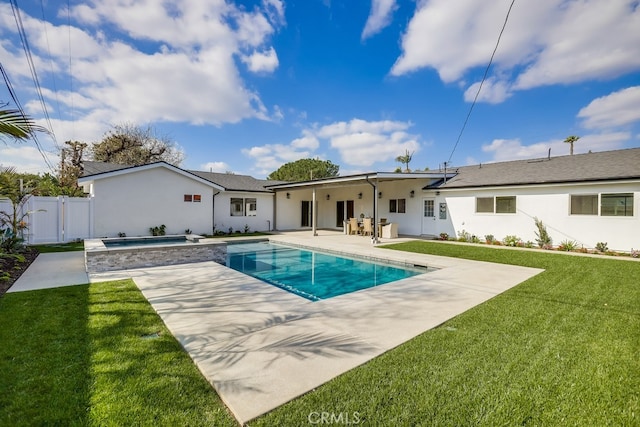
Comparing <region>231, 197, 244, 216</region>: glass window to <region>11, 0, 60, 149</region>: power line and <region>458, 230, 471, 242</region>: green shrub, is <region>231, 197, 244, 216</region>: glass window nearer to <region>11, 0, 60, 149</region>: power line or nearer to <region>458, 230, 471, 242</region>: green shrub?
<region>11, 0, 60, 149</region>: power line

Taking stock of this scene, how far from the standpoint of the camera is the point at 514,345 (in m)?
3.60

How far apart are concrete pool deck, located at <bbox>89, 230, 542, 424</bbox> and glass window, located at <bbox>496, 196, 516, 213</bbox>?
22.3 ft

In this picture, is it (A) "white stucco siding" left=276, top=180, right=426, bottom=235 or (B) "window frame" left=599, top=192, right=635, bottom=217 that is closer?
(B) "window frame" left=599, top=192, right=635, bottom=217

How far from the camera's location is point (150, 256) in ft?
28.3

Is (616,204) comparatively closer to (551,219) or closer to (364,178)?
(551,219)

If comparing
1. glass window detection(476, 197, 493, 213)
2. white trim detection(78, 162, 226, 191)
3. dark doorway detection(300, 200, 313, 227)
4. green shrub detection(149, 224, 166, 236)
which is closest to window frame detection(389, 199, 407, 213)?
glass window detection(476, 197, 493, 213)

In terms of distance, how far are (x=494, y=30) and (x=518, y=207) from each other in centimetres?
776

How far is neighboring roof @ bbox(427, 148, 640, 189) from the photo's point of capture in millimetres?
11383

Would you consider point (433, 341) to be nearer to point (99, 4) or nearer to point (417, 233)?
point (99, 4)

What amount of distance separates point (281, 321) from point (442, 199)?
13.9 metres

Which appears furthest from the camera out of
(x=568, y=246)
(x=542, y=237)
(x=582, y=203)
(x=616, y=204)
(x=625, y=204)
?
(x=542, y=237)

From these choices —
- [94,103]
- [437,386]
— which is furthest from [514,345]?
[94,103]

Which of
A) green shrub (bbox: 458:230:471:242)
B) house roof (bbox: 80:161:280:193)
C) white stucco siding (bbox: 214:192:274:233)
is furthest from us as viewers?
white stucco siding (bbox: 214:192:274:233)

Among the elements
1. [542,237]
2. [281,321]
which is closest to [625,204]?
[542,237]
